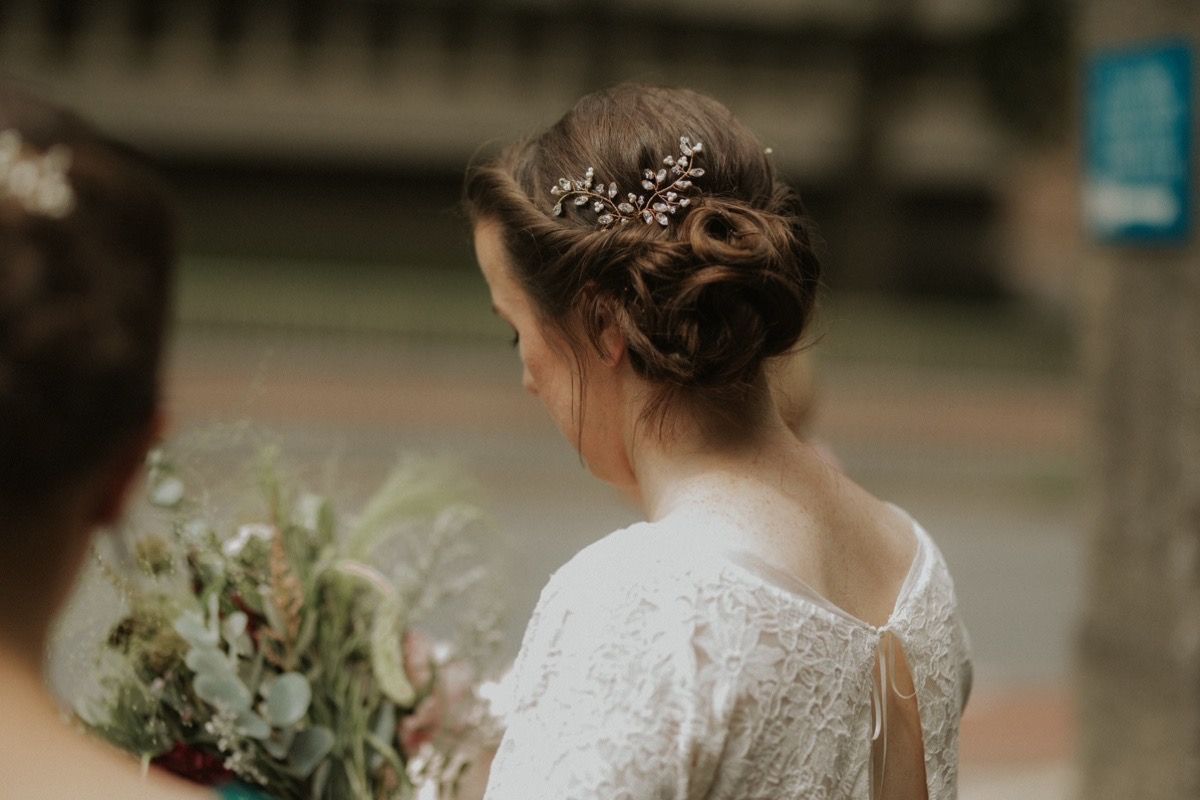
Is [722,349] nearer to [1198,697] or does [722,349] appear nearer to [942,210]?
[1198,697]

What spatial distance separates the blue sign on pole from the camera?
3.91 metres

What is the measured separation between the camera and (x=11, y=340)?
1116mm

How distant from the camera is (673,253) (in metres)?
1.74

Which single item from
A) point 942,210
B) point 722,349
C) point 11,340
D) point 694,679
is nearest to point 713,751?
point 694,679

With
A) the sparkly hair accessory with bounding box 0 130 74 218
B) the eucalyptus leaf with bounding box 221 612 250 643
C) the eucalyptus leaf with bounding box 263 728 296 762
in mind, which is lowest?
the eucalyptus leaf with bounding box 263 728 296 762

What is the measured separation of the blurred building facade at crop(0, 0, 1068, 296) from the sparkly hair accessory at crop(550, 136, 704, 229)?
15.3 m

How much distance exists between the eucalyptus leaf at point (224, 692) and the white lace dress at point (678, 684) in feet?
1.40

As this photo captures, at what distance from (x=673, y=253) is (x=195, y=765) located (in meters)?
0.87

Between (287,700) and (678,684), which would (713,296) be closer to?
(678,684)

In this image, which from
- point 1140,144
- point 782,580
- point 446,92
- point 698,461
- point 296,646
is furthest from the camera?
point 446,92

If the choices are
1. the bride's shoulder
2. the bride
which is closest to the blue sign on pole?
the bride

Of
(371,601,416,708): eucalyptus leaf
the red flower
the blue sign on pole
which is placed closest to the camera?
the red flower

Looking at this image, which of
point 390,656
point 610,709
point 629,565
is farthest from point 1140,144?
point 610,709

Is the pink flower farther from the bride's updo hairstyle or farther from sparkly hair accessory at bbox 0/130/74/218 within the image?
sparkly hair accessory at bbox 0/130/74/218
